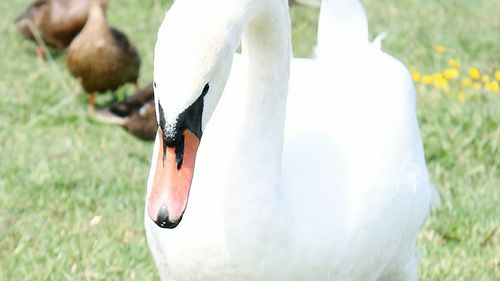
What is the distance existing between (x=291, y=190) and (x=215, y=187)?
0.70 ft

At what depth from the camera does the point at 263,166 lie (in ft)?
9.04

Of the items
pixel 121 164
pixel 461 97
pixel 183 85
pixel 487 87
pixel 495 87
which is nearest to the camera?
pixel 183 85

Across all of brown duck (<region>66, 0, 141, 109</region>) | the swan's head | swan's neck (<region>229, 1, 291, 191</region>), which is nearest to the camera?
the swan's head

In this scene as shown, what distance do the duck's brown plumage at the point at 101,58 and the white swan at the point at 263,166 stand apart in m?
3.29

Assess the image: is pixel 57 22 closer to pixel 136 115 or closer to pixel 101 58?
pixel 101 58

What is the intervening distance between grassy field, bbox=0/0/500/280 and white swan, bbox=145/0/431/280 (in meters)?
1.09

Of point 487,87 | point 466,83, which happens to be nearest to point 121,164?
point 466,83

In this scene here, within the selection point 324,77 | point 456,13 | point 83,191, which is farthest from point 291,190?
point 456,13

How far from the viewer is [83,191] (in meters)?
4.82

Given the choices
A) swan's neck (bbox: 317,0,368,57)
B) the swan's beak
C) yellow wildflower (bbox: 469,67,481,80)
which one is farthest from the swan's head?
yellow wildflower (bbox: 469,67,481,80)

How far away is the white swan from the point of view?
2.27 metres

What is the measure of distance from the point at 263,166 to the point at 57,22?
4893mm

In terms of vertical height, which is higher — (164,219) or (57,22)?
(164,219)

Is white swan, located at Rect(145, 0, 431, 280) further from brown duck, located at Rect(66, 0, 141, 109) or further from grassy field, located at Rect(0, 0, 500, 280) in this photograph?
brown duck, located at Rect(66, 0, 141, 109)
